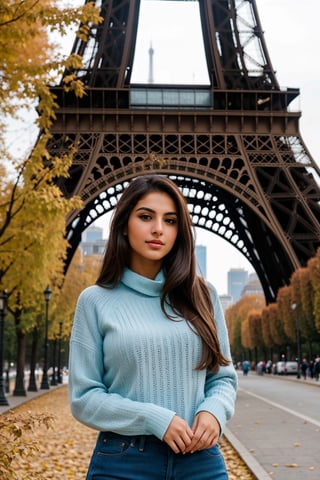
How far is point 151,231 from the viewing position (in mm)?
3359

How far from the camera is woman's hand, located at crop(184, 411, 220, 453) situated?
2991 mm

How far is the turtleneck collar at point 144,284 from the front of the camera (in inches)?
132

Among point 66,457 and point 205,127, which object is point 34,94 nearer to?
point 66,457

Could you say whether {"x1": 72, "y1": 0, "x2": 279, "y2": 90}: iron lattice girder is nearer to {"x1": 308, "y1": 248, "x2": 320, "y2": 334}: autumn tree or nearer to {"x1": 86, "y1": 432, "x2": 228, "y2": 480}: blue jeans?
{"x1": 308, "y1": 248, "x2": 320, "y2": 334}: autumn tree

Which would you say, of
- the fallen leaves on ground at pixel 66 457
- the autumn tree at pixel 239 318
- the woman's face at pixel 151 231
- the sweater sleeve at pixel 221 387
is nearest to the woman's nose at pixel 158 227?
the woman's face at pixel 151 231

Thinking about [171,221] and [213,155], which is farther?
[213,155]

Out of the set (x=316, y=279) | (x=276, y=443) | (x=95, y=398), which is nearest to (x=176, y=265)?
(x=95, y=398)

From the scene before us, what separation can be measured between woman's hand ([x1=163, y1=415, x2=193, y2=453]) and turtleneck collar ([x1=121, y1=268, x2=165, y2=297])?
23.5 inches

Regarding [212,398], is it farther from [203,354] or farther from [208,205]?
[208,205]

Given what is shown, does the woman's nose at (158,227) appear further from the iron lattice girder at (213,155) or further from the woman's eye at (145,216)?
the iron lattice girder at (213,155)

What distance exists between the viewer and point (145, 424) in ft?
9.96

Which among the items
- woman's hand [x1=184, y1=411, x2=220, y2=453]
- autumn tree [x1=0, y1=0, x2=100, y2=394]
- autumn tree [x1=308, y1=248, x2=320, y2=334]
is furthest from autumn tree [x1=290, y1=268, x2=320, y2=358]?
woman's hand [x1=184, y1=411, x2=220, y2=453]

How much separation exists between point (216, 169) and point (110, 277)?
134 feet

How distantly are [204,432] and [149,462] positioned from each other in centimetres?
25
